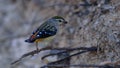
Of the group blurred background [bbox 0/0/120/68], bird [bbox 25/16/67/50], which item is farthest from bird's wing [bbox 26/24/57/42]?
blurred background [bbox 0/0/120/68]

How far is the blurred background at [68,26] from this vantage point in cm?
339

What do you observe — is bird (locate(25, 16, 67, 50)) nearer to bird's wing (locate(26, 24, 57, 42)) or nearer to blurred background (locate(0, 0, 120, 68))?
bird's wing (locate(26, 24, 57, 42))

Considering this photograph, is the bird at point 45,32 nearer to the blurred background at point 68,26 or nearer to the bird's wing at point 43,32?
the bird's wing at point 43,32

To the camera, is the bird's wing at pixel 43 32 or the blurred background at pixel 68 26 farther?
the blurred background at pixel 68 26

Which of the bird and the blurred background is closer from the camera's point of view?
the bird

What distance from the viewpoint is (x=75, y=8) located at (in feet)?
15.6

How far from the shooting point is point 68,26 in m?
4.76

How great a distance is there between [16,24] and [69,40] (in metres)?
1.69

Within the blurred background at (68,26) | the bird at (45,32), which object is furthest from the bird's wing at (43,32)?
the blurred background at (68,26)

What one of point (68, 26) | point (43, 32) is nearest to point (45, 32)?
point (43, 32)

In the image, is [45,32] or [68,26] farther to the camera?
[68,26]

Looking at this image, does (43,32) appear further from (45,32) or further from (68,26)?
(68,26)

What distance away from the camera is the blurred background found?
3395mm

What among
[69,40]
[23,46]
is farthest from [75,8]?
[23,46]
